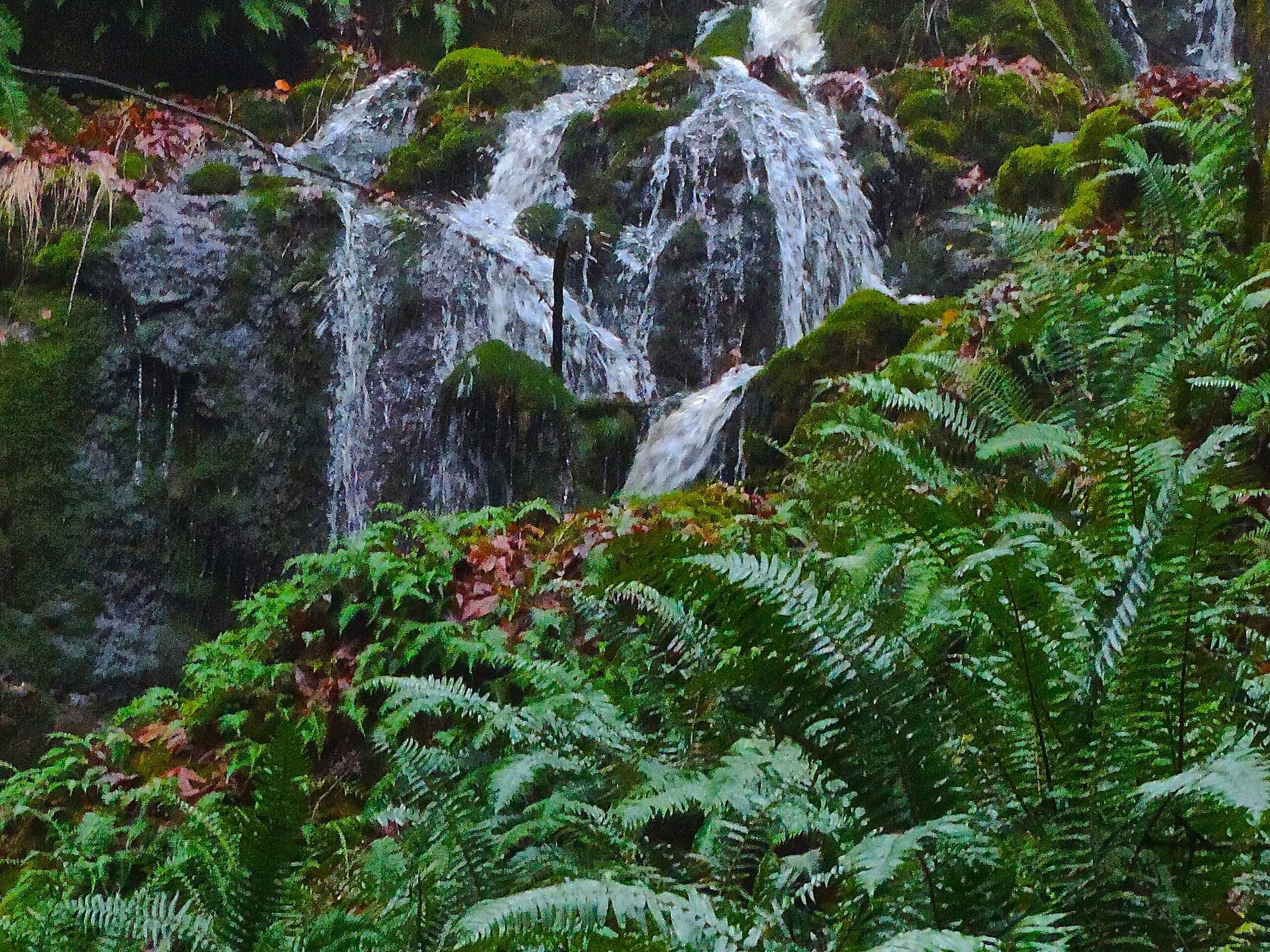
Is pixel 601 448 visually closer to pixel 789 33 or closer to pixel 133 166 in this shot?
pixel 133 166

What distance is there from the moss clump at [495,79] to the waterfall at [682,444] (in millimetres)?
6204

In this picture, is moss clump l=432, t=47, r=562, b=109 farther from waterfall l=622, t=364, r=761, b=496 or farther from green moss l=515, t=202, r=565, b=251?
waterfall l=622, t=364, r=761, b=496

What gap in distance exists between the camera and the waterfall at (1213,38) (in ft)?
44.3

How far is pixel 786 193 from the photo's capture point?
33.4ft

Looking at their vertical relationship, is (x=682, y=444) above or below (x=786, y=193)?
below

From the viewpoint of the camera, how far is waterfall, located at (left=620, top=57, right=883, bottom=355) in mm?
9758

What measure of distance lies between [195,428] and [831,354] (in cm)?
630

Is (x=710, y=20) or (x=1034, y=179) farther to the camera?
(x=710, y=20)

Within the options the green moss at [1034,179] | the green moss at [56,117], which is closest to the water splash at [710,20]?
the green moss at [1034,179]

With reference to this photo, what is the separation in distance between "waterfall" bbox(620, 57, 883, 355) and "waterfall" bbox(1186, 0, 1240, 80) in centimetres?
673

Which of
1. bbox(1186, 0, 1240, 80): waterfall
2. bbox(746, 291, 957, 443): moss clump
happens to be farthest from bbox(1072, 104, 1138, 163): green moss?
bbox(1186, 0, 1240, 80): waterfall

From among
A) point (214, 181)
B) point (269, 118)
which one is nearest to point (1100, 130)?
point (214, 181)

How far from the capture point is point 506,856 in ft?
6.49

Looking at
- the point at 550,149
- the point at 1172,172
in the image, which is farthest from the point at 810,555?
the point at 550,149
